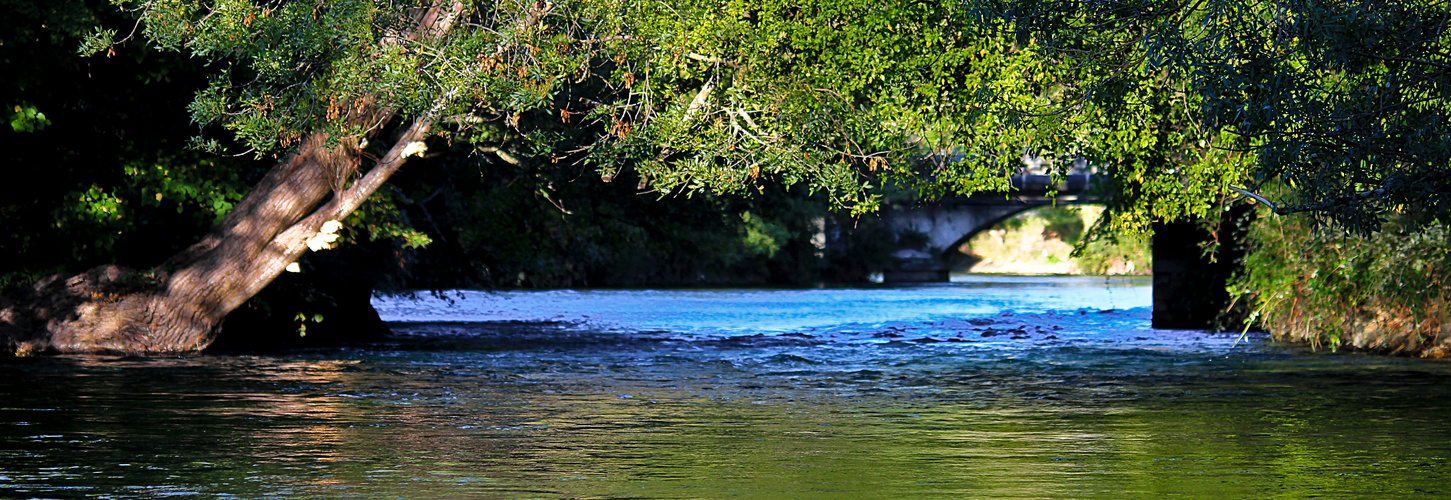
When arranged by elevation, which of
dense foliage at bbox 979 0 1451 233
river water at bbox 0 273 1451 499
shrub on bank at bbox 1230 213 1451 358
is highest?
dense foliage at bbox 979 0 1451 233

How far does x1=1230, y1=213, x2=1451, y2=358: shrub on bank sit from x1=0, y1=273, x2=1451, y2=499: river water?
37.6 inches

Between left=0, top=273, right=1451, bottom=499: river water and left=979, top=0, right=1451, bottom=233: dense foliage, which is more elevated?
left=979, top=0, right=1451, bottom=233: dense foliage

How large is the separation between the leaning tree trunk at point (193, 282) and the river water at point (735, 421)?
1.24m

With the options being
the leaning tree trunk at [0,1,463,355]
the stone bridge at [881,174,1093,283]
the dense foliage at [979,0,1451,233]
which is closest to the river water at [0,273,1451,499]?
the leaning tree trunk at [0,1,463,355]

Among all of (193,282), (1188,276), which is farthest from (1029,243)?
(193,282)

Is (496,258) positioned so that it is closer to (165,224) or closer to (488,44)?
(165,224)

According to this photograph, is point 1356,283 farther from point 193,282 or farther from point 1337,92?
point 193,282

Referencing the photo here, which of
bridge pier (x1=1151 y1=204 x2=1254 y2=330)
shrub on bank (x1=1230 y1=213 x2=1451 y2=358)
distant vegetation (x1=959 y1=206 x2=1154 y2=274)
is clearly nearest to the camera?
shrub on bank (x1=1230 y1=213 x2=1451 y2=358)

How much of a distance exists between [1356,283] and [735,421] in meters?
13.2

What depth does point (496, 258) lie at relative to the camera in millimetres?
30703

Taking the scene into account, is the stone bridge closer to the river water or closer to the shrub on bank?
the river water

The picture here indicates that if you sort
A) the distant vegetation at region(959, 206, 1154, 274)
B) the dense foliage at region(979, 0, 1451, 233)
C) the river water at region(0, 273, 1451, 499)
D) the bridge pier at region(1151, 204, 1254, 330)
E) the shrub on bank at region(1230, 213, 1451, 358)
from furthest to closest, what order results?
the distant vegetation at region(959, 206, 1154, 274)
the bridge pier at region(1151, 204, 1254, 330)
the shrub on bank at region(1230, 213, 1451, 358)
the dense foliage at region(979, 0, 1451, 233)
the river water at region(0, 273, 1451, 499)

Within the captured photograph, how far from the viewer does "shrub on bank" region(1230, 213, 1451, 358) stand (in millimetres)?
22609

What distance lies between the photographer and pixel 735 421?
46.3ft
